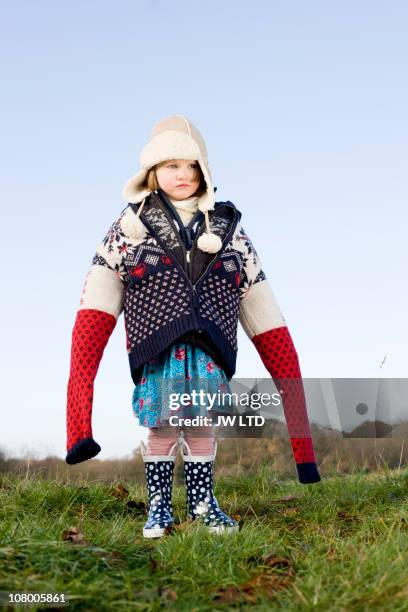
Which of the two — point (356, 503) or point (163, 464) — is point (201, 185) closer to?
point (163, 464)

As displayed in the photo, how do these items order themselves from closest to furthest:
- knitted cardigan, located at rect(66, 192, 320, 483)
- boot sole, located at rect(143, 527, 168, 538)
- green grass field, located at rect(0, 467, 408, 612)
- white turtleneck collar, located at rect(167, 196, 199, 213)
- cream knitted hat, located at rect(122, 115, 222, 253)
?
green grass field, located at rect(0, 467, 408, 612) < boot sole, located at rect(143, 527, 168, 538) < knitted cardigan, located at rect(66, 192, 320, 483) < cream knitted hat, located at rect(122, 115, 222, 253) < white turtleneck collar, located at rect(167, 196, 199, 213)

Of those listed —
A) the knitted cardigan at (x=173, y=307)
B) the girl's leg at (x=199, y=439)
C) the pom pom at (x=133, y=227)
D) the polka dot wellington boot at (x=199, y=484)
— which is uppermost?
the pom pom at (x=133, y=227)

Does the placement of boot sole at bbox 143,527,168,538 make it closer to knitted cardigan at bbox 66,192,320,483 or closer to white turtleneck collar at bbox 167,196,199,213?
knitted cardigan at bbox 66,192,320,483

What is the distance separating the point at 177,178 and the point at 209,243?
0.45 m

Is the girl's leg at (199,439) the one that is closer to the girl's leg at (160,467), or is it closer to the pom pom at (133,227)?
the girl's leg at (160,467)

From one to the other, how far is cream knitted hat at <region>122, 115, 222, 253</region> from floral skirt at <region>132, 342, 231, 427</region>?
0.55 metres

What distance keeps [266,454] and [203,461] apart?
2.32 meters

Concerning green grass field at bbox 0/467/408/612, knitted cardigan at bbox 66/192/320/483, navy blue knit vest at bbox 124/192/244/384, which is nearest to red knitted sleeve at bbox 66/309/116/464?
knitted cardigan at bbox 66/192/320/483

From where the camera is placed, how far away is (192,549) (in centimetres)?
284

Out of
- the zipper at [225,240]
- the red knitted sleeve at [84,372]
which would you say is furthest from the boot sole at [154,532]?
the zipper at [225,240]

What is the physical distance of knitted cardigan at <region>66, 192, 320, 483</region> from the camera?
3871mm

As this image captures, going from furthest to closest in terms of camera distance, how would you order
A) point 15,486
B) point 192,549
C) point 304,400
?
1. point 15,486
2. point 304,400
3. point 192,549

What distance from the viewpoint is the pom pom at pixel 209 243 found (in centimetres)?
389

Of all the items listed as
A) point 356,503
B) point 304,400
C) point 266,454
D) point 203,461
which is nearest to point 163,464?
point 203,461
